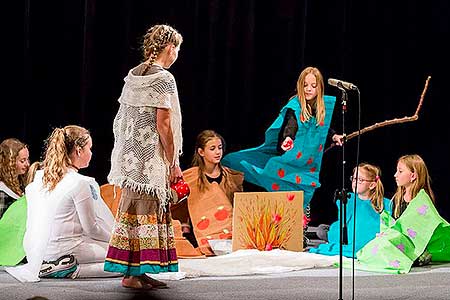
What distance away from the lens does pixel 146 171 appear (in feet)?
14.0

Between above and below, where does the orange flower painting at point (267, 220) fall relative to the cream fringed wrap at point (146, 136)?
below

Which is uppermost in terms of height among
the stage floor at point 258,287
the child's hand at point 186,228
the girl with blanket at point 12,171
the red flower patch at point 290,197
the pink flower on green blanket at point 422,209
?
the girl with blanket at point 12,171

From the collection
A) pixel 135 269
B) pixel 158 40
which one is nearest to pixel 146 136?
pixel 158 40

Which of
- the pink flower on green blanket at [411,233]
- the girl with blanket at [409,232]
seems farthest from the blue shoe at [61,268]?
the pink flower on green blanket at [411,233]

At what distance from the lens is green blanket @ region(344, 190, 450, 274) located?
16.8 feet

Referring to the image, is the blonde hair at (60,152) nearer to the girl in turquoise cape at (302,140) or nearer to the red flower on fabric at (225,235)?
the red flower on fabric at (225,235)

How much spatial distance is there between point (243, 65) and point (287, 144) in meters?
0.97

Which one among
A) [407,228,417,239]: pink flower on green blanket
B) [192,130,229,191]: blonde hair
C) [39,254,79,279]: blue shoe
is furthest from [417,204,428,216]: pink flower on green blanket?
[39,254,79,279]: blue shoe

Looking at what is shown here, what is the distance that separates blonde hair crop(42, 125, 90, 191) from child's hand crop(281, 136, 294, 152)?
60.2 inches

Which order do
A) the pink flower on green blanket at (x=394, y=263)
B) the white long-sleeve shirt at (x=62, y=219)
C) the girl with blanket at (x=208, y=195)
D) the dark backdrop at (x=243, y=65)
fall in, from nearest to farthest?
the white long-sleeve shirt at (x=62, y=219), the pink flower on green blanket at (x=394, y=263), the girl with blanket at (x=208, y=195), the dark backdrop at (x=243, y=65)

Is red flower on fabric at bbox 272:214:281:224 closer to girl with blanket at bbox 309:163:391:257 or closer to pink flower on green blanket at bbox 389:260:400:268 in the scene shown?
girl with blanket at bbox 309:163:391:257

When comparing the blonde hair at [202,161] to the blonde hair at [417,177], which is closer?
the blonde hair at [417,177]

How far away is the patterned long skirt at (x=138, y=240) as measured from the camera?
4273 millimetres

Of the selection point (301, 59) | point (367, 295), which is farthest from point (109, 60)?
point (367, 295)
